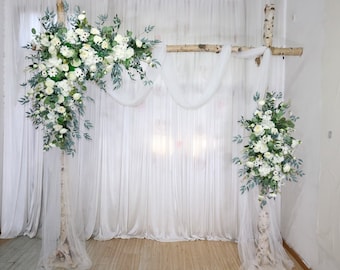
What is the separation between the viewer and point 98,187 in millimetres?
3453

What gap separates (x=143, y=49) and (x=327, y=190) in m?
1.84

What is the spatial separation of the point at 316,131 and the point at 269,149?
478 millimetres

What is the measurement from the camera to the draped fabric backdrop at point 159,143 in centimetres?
348

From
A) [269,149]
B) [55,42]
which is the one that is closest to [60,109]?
[55,42]

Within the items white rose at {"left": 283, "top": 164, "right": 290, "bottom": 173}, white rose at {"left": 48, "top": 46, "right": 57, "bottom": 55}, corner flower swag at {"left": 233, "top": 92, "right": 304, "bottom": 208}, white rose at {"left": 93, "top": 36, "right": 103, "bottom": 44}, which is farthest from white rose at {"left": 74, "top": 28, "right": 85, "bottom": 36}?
white rose at {"left": 283, "top": 164, "right": 290, "bottom": 173}

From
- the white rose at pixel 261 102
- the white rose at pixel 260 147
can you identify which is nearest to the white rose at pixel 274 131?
the white rose at pixel 260 147

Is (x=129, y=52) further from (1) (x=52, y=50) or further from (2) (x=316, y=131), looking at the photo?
(2) (x=316, y=131)

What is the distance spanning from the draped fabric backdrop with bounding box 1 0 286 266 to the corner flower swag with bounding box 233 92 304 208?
0.77 meters

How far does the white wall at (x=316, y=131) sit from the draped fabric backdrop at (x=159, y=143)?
518mm

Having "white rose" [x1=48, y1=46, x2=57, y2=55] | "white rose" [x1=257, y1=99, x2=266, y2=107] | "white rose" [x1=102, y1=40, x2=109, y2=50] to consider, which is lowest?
"white rose" [x1=257, y1=99, x2=266, y2=107]

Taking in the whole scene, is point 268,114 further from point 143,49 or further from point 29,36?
point 29,36

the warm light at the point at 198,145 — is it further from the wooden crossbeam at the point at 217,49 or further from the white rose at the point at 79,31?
the white rose at the point at 79,31

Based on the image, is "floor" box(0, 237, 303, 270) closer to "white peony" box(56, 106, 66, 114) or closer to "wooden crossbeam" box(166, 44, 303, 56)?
"white peony" box(56, 106, 66, 114)

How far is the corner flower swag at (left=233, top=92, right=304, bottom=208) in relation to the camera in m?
2.58
